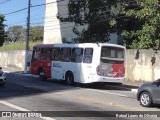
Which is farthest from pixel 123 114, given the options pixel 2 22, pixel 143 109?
pixel 2 22

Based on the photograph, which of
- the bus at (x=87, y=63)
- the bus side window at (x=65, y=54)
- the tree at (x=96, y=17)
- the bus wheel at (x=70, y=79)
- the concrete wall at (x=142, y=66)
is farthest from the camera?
the tree at (x=96, y=17)

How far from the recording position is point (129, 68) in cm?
3025

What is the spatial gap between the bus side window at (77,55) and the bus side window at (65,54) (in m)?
0.44

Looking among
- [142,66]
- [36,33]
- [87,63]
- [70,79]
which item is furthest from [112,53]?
[36,33]

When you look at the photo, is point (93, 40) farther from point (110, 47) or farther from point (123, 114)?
point (123, 114)

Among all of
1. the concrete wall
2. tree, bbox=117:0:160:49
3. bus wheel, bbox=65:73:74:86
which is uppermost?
tree, bbox=117:0:160:49

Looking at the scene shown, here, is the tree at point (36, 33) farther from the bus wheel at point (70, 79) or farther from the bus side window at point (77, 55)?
the bus side window at point (77, 55)

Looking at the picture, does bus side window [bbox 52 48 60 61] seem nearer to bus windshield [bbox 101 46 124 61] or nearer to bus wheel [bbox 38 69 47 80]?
bus wheel [bbox 38 69 47 80]

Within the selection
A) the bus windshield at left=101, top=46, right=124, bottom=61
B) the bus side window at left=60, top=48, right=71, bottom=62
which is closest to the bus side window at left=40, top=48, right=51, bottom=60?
the bus side window at left=60, top=48, right=71, bottom=62

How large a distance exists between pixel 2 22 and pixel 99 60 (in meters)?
54.1

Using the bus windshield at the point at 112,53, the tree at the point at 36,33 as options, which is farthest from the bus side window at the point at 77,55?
the tree at the point at 36,33

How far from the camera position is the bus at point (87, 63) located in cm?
2333

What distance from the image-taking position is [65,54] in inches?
1031

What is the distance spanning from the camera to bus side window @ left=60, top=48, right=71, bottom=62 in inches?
1013
